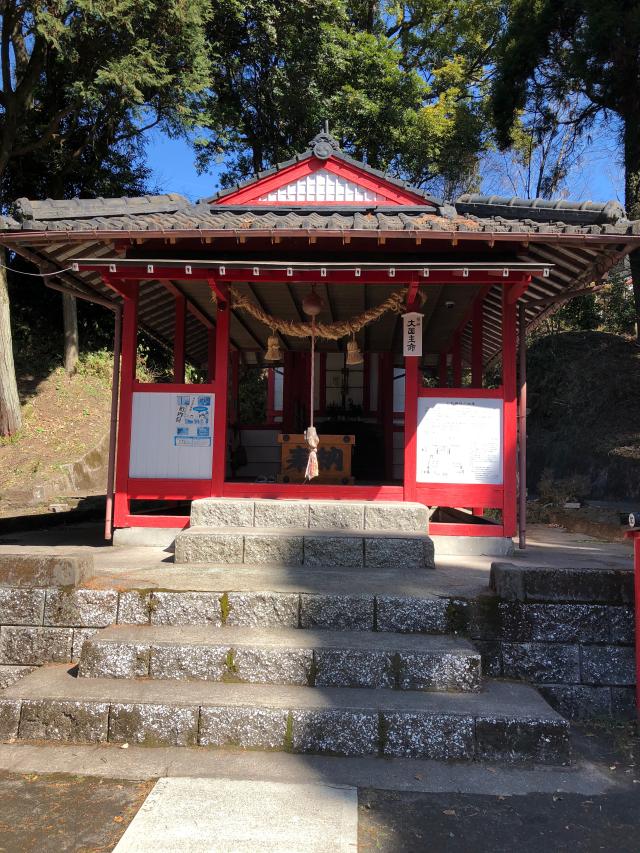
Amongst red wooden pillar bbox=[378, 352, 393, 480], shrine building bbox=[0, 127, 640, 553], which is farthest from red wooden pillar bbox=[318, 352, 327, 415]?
shrine building bbox=[0, 127, 640, 553]

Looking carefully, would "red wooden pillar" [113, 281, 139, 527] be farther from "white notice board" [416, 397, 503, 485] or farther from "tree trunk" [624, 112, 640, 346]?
"tree trunk" [624, 112, 640, 346]

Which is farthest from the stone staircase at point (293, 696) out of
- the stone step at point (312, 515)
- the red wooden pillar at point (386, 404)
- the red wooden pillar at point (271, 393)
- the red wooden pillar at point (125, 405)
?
the red wooden pillar at point (271, 393)

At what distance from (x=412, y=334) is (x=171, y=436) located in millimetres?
3056

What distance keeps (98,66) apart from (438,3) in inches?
640

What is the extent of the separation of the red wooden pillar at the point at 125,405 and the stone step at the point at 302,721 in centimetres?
347

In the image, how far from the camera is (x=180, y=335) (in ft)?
29.8

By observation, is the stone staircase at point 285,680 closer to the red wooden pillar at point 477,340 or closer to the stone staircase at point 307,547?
the stone staircase at point 307,547

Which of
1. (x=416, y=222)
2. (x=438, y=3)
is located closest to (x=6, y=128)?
(x=416, y=222)

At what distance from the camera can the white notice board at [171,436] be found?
722 centimetres

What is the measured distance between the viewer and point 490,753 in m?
3.46

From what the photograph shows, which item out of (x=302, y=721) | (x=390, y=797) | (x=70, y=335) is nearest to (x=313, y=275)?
(x=302, y=721)

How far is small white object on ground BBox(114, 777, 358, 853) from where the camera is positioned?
8.66 feet

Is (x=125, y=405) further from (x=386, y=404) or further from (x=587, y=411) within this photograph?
(x=587, y=411)

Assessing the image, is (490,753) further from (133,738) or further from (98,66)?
(98,66)
